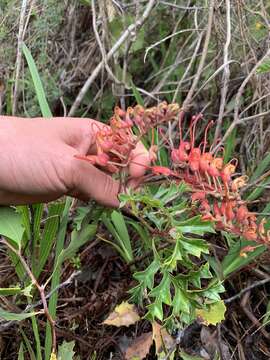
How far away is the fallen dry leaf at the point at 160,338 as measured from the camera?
123 centimetres

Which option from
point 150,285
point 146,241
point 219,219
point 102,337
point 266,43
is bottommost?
point 102,337

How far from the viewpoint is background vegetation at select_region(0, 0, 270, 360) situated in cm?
126

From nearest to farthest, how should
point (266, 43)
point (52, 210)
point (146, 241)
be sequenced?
point (52, 210) → point (146, 241) → point (266, 43)

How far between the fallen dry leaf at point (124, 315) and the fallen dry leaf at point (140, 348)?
0.05 metres

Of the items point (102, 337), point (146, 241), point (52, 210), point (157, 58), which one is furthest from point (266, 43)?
point (102, 337)

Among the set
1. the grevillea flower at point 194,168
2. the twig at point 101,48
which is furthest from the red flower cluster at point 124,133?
the twig at point 101,48

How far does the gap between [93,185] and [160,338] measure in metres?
0.40

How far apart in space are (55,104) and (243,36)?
703 millimetres

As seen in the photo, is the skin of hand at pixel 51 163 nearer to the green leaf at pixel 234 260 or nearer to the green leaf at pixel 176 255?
the green leaf at pixel 176 255

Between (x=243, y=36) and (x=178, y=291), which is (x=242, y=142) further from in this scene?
(x=178, y=291)

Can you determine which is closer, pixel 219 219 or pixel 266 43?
pixel 219 219

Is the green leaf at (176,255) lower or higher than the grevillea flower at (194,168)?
lower

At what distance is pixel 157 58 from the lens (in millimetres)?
2043

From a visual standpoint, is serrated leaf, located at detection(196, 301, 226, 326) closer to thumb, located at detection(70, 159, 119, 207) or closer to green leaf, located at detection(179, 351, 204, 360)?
green leaf, located at detection(179, 351, 204, 360)
